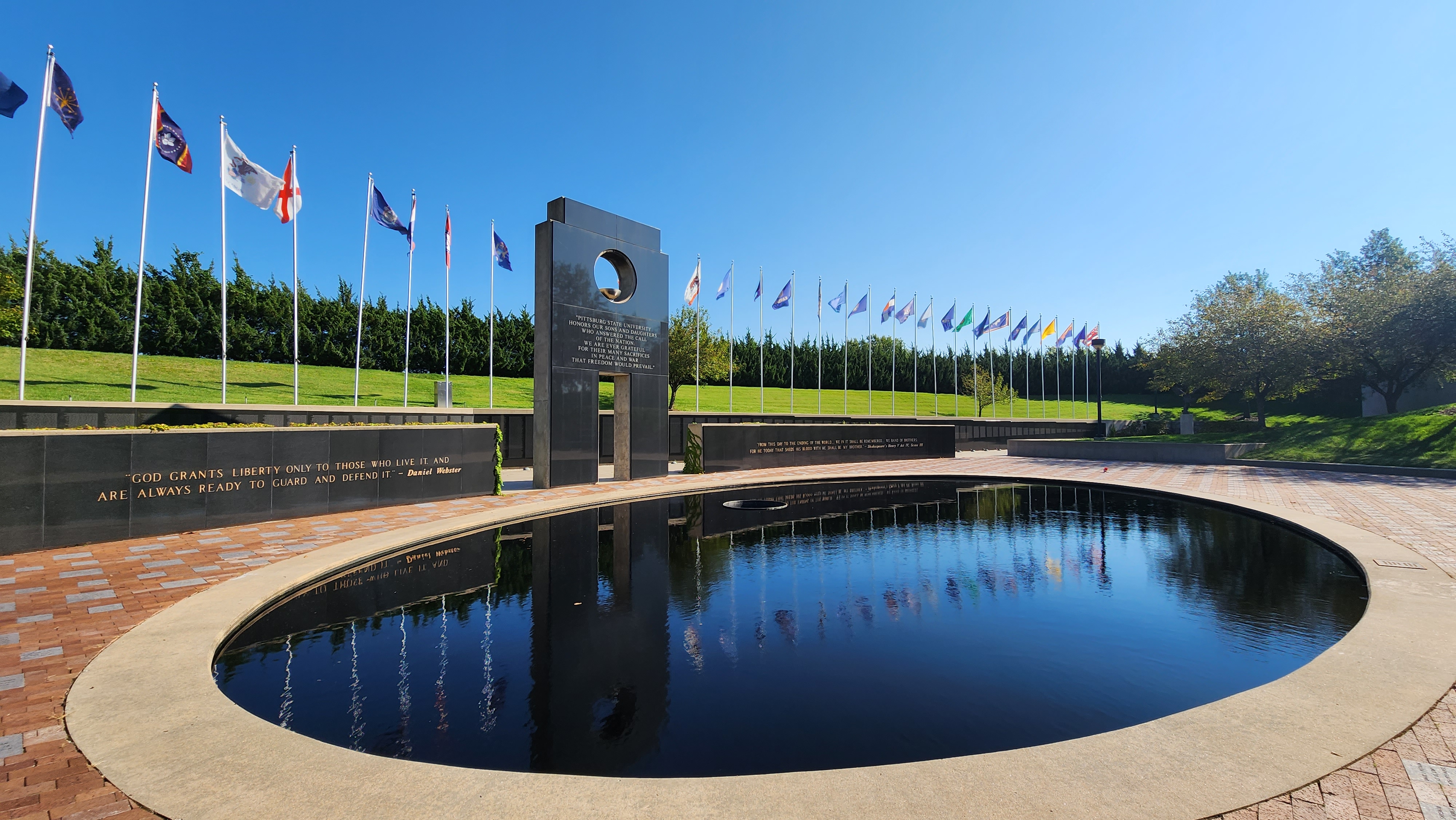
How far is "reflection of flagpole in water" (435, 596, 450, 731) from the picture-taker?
4.34m

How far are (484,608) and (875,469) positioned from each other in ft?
61.4

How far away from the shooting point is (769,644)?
5.87 meters

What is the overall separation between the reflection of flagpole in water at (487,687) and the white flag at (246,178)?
19.1 m

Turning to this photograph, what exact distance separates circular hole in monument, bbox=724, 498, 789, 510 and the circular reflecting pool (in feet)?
11.9

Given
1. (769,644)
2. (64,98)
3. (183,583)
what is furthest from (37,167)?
(769,644)

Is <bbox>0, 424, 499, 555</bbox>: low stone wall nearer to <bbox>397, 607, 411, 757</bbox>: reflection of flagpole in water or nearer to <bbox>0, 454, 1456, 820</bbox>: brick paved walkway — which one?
<bbox>0, 454, 1456, 820</bbox>: brick paved walkway

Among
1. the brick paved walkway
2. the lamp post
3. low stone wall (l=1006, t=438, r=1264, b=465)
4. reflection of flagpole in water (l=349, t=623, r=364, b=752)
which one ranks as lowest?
reflection of flagpole in water (l=349, t=623, r=364, b=752)

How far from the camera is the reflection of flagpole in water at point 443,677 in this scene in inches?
171

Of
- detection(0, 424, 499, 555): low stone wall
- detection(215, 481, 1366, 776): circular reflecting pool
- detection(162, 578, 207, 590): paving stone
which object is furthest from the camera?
detection(0, 424, 499, 555): low stone wall

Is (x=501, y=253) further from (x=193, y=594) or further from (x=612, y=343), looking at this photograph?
(x=193, y=594)

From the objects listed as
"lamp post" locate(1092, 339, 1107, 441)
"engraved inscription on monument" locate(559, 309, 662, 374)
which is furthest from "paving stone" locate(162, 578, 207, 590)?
"lamp post" locate(1092, 339, 1107, 441)

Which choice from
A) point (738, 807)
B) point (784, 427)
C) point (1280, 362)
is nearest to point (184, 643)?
point (738, 807)

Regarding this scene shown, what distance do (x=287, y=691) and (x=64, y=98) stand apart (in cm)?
1923

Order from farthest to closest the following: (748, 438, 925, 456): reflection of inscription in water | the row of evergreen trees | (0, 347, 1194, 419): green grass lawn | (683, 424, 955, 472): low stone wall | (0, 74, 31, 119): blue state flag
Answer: the row of evergreen trees → (0, 347, 1194, 419): green grass lawn → (748, 438, 925, 456): reflection of inscription in water → (683, 424, 955, 472): low stone wall → (0, 74, 31, 119): blue state flag
